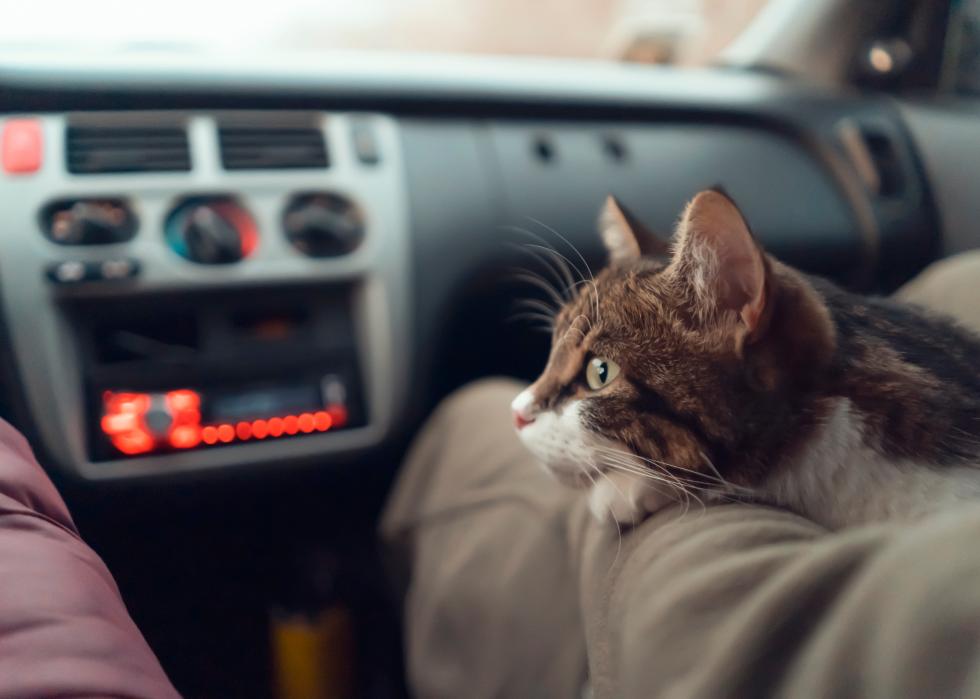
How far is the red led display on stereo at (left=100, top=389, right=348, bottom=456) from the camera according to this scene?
2.58ft

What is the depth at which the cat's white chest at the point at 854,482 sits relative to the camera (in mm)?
439

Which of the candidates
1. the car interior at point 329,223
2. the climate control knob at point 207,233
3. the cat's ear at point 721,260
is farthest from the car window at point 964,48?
the climate control knob at point 207,233

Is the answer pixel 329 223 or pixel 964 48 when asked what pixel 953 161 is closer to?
pixel 964 48

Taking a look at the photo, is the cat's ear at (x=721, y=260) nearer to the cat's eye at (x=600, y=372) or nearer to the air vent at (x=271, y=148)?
the cat's eye at (x=600, y=372)

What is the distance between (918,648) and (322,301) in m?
0.72

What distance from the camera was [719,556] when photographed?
0.39 metres

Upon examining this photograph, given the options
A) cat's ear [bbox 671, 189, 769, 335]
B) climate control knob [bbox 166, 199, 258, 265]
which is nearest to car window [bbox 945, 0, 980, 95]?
cat's ear [bbox 671, 189, 769, 335]

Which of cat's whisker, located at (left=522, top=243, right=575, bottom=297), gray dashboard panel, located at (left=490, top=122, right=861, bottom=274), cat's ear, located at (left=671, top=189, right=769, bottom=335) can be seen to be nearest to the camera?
cat's ear, located at (left=671, top=189, right=769, bottom=335)

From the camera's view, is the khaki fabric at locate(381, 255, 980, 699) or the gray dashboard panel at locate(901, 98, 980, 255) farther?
the gray dashboard panel at locate(901, 98, 980, 255)

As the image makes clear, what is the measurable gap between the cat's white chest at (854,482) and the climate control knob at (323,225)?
1.82 ft

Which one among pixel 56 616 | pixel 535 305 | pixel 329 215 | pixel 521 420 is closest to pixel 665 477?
pixel 521 420

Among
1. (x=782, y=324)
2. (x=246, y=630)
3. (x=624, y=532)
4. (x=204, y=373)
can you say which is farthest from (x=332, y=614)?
(x=782, y=324)

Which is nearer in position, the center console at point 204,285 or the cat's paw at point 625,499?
the cat's paw at point 625,499

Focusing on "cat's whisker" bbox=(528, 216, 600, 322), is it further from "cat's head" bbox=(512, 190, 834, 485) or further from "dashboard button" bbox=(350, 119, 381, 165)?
"dashboard button" bbox=(350, 119, 381, 165)
